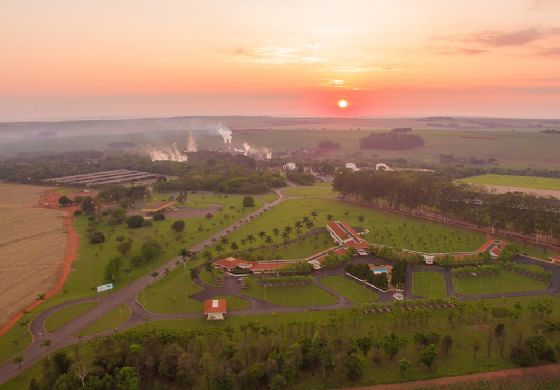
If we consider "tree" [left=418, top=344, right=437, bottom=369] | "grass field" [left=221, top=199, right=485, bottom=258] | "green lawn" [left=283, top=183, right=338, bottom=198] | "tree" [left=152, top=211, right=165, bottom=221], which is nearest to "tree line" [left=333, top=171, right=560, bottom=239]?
"grass field" [left=221, top=199, right=485, bottom=258]

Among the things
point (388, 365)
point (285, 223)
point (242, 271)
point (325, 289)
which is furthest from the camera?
point (285, 223)

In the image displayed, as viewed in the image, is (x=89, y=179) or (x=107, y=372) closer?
(x=107, y=372)

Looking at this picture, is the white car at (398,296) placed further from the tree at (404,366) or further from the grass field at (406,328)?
the tree at (404,366)

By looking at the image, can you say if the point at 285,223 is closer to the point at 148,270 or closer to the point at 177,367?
the point at 148,270

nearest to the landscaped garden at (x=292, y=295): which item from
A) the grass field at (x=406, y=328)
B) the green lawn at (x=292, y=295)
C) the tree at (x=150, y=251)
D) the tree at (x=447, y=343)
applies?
the green lawn at (x=292, y=295)

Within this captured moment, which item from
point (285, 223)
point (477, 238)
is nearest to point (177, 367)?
point (285, 223)

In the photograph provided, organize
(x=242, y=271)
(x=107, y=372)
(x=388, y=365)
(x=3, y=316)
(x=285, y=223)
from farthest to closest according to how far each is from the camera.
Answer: (x=285, y=223) < (x=242, y=271) < (x=3, y=316) < (x=388, y=365) < (x=107, y=372)
